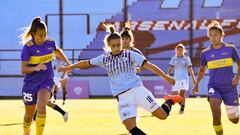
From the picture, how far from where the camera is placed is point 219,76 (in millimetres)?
10664

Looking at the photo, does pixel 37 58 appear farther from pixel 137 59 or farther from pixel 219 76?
pixel 219 76

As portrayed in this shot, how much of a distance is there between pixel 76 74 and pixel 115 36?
27.1 m

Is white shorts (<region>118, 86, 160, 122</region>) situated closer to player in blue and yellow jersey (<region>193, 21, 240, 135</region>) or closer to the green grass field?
player in blue and yellow jersey (<region>193, 21, 240, 135</region>)

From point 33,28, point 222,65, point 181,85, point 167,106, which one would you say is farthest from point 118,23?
point 167,106

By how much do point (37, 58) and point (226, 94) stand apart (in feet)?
10.8

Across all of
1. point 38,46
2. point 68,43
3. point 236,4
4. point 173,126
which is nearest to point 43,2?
point 68,43

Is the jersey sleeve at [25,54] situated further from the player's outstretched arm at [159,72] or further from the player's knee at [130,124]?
the player's knee at [130,124]

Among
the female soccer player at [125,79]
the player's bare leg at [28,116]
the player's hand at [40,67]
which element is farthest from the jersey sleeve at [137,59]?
the player's bare leg at [28,116]

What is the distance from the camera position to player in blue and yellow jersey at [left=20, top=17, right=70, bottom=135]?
10.3 metres

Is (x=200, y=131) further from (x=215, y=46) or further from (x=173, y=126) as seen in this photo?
(x=215, y=46)

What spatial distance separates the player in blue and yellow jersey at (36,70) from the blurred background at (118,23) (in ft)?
87.2

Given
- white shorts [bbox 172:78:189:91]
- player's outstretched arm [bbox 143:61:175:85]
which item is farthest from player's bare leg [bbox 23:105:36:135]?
white shorts [bbox 172:78:189:91]

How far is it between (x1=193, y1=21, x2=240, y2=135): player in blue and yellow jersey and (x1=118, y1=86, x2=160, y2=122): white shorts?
1.72 meters

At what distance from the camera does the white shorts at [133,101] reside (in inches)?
359
